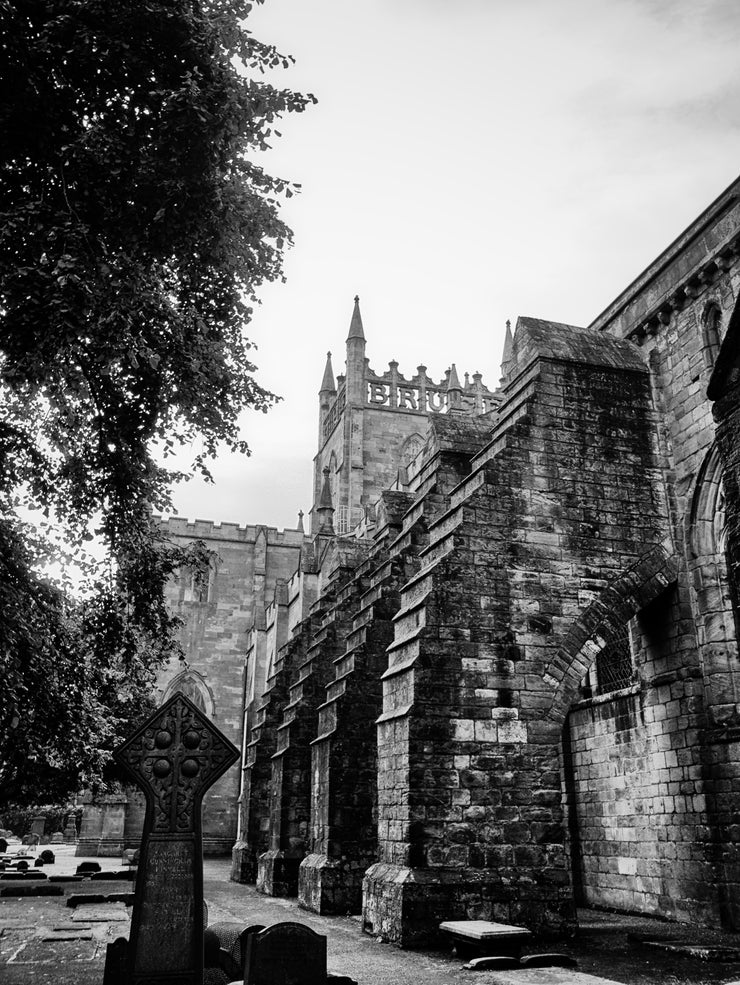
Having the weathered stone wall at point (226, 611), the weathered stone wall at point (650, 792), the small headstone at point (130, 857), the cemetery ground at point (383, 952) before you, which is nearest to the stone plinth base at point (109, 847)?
the small headstone at point (130, 857)

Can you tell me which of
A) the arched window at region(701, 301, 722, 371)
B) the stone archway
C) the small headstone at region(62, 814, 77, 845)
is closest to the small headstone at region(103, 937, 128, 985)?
the stone archway

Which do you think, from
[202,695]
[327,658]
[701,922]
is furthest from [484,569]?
[202,695]

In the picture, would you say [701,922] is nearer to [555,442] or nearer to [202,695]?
[555,442]

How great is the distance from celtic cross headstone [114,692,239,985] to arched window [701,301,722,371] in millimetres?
8337

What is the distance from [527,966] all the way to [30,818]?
49749 mm

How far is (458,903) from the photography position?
8.99 m

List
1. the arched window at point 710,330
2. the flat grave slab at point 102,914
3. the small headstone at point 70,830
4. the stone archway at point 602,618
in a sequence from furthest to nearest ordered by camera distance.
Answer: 1. the small headstone at point 70,830
2. the flat grave slab at point 102,914
3. the arched window at point 710,330
4. the stone archway at point 602,618

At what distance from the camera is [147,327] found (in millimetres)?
8164

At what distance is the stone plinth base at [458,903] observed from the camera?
8828 mm

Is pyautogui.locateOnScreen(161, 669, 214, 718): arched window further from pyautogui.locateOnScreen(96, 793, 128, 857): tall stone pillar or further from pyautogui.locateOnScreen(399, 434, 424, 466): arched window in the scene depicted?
pyautogui.locateOnScreen(399, 434, 424, 466): arched window

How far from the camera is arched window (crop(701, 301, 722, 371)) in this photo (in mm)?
11367

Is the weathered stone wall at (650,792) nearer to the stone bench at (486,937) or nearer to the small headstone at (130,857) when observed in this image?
the stone bench at (486,937)

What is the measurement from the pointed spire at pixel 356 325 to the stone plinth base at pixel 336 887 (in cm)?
3673

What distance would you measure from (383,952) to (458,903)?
3.12ft
